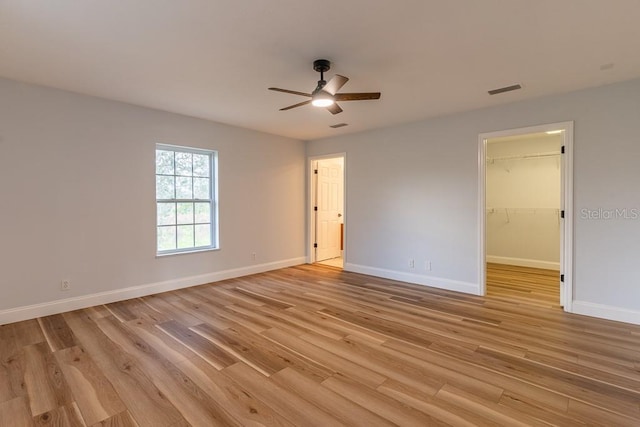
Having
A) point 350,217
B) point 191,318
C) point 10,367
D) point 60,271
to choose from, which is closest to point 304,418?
point 191,318

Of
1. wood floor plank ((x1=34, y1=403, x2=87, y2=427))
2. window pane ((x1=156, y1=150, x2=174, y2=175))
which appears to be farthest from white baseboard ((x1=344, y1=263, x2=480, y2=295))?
wood floor plank ((x1=34, y1=403, x2=87, y2=427))

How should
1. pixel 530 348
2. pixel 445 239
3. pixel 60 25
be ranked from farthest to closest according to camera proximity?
pixel 445 239 < pixel 530 348 < pixel 60 25

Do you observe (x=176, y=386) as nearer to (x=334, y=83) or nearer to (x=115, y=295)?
(x=115, y=295)

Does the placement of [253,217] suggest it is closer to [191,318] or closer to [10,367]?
[191,318]

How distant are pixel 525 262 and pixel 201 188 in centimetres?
629

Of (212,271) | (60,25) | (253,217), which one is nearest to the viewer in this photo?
(60,25)

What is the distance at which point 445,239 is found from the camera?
464 centimetres

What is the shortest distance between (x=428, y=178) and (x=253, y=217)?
301 cm

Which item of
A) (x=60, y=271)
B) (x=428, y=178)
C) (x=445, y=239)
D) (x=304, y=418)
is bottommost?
(x=304, y=418)

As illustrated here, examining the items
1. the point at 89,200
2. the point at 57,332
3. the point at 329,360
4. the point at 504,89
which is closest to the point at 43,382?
the point at 57,332

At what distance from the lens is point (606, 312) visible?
3.43 metres

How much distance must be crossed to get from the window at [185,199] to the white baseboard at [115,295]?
464 millimetres

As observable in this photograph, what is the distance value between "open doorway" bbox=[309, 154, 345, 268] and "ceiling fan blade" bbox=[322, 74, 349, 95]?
349cm

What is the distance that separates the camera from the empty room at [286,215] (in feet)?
6.92
